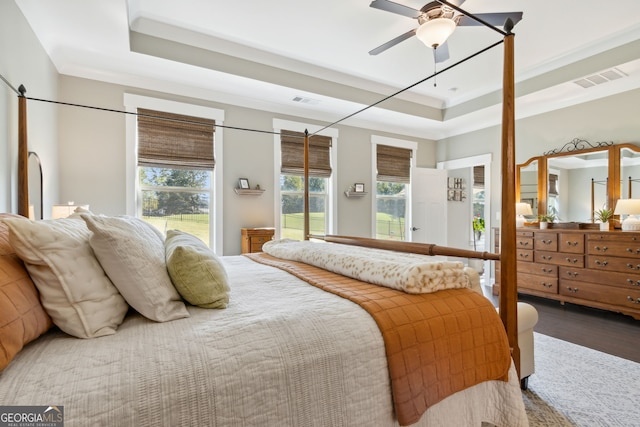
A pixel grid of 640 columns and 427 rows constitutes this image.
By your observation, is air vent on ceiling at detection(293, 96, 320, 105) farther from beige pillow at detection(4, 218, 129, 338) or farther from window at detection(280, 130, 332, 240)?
beige pillow at detection(4, 218, 129, 338)

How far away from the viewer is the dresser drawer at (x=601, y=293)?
3.18 m

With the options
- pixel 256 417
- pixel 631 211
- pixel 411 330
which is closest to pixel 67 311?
pixel 256 417

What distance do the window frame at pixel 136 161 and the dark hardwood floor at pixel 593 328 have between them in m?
3.71

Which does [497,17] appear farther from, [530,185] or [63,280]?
[63,280]

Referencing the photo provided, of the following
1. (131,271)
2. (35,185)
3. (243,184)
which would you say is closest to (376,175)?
(243,184)

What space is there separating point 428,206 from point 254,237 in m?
3.22

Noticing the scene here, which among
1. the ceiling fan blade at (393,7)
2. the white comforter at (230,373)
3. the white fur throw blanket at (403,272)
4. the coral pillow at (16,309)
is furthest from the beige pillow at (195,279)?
the ceiling fan blade at (393,7)

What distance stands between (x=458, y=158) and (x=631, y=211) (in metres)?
2.74

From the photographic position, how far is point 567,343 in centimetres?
263

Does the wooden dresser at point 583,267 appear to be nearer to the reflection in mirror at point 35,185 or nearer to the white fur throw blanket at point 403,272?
the white fur throw blanket at point 403,272

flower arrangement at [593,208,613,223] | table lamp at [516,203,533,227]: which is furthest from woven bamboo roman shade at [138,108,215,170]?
flower arrangement at [593,208,613,223]

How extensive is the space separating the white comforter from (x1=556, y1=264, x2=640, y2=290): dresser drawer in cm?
313

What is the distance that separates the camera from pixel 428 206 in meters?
5.59

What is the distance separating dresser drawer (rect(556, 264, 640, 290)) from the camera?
3.18 metres
